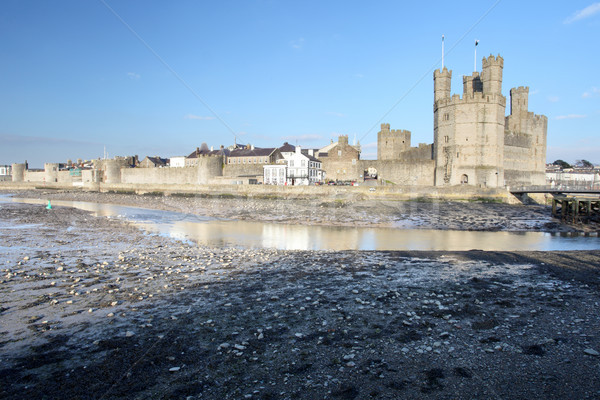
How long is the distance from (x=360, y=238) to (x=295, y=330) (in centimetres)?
1069

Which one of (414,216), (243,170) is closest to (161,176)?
(243,170)

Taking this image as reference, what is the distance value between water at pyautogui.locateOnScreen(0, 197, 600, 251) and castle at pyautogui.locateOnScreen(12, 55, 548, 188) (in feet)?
72.7

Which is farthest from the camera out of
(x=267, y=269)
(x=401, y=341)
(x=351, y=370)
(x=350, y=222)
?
(x=350, y=222)

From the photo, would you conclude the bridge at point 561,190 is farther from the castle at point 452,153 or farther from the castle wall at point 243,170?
the castle wall at point 243,170

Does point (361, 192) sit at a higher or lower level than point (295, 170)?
lower

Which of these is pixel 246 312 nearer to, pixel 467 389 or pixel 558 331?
pixel 467 389

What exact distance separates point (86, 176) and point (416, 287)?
237 feet

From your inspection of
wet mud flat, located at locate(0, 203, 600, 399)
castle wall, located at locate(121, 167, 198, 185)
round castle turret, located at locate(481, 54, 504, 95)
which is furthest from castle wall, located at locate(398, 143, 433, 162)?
wet mud flat, located at locate(0, 203, 600, 399)

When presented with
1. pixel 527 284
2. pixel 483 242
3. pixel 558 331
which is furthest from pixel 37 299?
pixel 483 242

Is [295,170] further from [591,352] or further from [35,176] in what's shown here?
[35,176]

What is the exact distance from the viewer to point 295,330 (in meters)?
4.81

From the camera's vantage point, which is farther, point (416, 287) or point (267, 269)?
point (267, 269)

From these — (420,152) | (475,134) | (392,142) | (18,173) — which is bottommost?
(18,173)

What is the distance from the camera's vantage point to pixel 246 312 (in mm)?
5480
